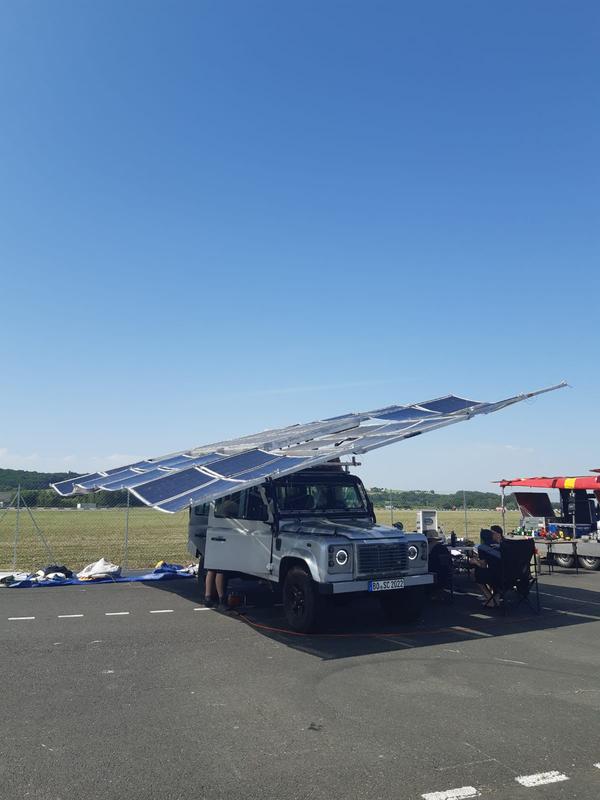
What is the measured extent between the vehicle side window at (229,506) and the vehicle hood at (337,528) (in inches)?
47.1

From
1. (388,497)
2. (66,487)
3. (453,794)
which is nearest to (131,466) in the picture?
(66,487)

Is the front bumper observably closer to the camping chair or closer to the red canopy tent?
the camping chair

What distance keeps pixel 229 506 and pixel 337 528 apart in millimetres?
2301

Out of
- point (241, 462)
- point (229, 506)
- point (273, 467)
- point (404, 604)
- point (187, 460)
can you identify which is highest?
point (187, 460)

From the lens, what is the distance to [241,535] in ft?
33.2

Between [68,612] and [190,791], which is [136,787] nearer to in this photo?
[190,791]

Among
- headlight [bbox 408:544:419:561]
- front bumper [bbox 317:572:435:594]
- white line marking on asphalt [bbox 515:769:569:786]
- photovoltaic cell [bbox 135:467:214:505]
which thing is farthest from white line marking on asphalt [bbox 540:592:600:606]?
white line marking on asphalt [bbox 515:769:569:786]

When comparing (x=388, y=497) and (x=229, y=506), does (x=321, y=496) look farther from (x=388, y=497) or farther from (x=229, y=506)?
(x=388, y=497)

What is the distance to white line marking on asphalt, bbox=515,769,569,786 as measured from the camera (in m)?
4.14

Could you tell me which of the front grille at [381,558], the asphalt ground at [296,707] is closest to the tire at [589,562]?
the asphalt ground at [296,707]

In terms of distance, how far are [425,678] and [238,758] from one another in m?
2.77

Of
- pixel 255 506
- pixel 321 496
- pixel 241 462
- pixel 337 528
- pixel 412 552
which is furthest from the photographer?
pixel 321 496

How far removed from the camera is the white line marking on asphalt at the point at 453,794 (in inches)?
155

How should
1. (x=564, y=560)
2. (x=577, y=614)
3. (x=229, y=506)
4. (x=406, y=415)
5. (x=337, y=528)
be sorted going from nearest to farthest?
1. (x=337, y=528)
2. (x=577, y=614)
3. (x=229, y=506)
4. (x=406, y=415)
5. (x=564, y=560)
